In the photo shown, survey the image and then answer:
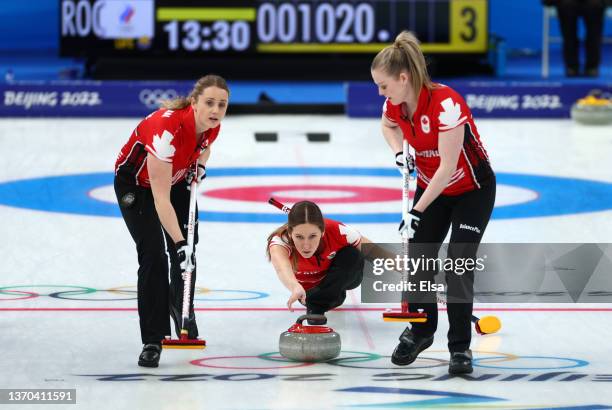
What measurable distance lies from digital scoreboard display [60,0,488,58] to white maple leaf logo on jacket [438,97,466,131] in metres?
16.0

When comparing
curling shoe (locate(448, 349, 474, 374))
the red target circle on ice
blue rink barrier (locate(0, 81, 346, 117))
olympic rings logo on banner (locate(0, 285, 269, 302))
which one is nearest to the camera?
curling shoe (locate(448, 349, 474, 374))

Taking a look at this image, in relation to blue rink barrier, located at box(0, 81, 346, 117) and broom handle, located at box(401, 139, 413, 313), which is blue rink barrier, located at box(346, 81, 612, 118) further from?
broom handle, located at box(401, 139, 413, 313)

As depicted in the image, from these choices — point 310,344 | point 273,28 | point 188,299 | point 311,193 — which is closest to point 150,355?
point 188,299

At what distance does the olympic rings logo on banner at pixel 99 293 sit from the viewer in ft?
24.1

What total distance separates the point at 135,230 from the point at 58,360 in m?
0.71

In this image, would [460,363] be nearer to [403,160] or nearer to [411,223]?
[411,223]

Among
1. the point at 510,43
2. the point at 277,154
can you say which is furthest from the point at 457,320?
the point at 510,43

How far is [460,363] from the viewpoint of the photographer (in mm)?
5613

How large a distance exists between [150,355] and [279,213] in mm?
4869

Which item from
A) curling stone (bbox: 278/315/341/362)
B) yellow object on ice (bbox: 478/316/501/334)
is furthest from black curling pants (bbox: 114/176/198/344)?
yellow object on ice (bbox: 478/316/501/334)

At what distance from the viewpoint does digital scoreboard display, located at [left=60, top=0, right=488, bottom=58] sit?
21141 mm

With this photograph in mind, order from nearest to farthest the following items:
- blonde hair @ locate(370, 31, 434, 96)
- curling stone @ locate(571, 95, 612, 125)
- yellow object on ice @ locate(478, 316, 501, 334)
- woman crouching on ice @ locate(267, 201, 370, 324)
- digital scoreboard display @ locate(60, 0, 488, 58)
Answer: blonde hair @ locate(370, 31, 434, 96), woman crouching on ice @ locate(267, 201, 370, 324), yellow object on ice @ locate(478, 316, 501, 334), curling stone @ locate(571, 95, 612, 125), digital scoreboard display @ locate(60, 0, 488, 58)

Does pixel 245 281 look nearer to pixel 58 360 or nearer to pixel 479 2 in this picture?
pixel 58 360

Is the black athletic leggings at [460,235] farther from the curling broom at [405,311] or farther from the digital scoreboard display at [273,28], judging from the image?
the digital scoreboard display at [273,28]
